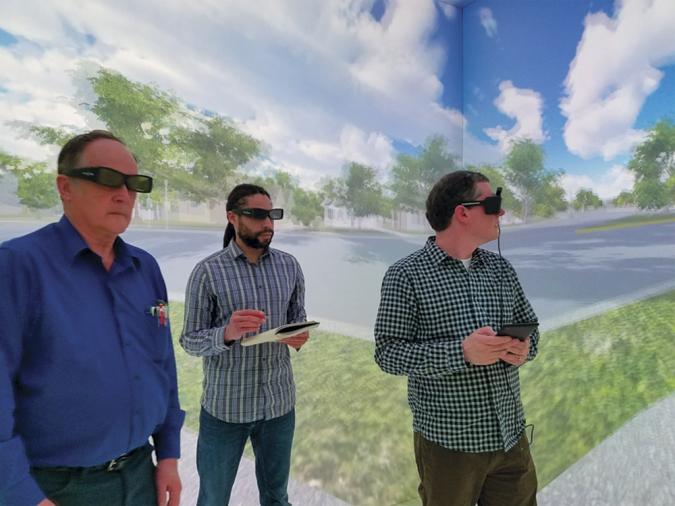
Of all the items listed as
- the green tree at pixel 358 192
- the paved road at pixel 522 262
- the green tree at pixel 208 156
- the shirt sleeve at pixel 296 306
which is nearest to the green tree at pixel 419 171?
the green tree at pixel 358 192

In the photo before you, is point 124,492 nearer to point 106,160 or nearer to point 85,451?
point 85,451

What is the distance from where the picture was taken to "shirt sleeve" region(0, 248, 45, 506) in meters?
0.79

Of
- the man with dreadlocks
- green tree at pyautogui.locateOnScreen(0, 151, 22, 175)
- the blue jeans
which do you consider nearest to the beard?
the man with dreadlocks

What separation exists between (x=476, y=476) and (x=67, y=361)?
4.00 feet

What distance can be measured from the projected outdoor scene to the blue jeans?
72cm

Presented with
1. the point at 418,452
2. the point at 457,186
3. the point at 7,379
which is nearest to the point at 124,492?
the point at 7,379

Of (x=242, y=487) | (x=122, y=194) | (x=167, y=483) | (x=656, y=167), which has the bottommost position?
(x=242, y=487)

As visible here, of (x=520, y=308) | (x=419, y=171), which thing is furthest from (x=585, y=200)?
(x=520, y=308)

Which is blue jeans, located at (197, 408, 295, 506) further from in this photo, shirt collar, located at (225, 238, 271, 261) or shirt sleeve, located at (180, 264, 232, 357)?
shirt collar, located at (225, 238, 271, 261)

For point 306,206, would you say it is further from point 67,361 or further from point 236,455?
point 67,361

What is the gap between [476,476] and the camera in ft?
4.48

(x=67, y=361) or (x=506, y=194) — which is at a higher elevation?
(x=506, y=194)

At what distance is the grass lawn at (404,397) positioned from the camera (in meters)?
2.60

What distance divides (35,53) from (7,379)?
1.88m
